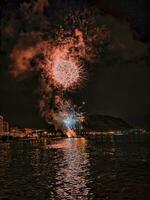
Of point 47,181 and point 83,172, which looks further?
point 83,172

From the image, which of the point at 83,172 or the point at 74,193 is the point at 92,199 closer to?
the point at 74,193

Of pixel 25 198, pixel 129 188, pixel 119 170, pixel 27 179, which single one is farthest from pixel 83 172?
pixel 25 198

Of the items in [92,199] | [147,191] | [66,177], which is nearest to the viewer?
[92,199]

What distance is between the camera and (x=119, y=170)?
261 ft

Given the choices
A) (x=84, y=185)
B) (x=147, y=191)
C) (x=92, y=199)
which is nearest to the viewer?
(x=92, y=199)

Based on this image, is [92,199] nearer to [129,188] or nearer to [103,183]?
[129,188]

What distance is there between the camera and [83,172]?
7856cm

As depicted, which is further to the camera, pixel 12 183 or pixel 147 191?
pixel 12 183

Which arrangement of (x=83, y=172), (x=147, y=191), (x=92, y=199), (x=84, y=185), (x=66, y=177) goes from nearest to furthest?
(x=92, y=199) < (x=147, y=191) < (x=84, y=185) < (x=66, y=177) < (x=83, y=172)

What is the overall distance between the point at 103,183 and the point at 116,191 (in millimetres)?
7715

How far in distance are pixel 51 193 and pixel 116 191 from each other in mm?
7855

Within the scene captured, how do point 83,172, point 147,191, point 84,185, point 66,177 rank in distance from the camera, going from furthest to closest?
1. point 83,172
2. point 66,177
3. point 84,185
4. point 147,191

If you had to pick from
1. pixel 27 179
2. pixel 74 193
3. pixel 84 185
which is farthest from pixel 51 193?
pixel 27 179

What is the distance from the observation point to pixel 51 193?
176ft
